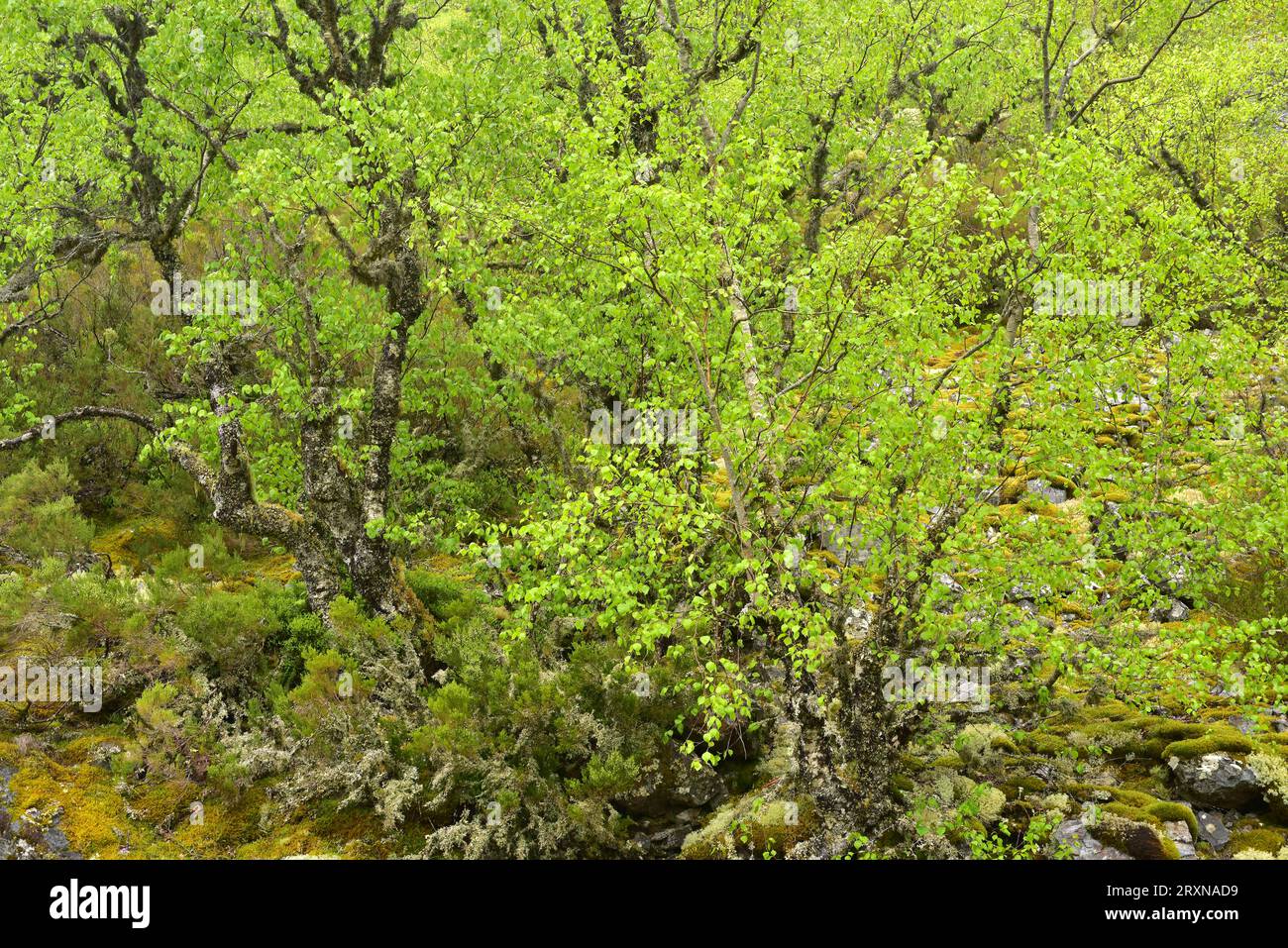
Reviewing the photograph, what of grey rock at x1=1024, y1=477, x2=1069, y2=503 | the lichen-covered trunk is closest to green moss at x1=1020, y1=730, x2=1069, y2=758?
the lichen-covered trunk

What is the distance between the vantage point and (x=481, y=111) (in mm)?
12078

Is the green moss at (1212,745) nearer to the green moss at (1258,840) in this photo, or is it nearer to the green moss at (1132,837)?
the green moss at (1258,840)

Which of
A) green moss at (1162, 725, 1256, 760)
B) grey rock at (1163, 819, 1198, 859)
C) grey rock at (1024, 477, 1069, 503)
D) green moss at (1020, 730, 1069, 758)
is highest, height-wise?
grey rock at (1024, 477, 1069, 503)

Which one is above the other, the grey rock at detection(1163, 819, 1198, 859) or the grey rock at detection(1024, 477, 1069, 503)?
the grey rock at detection(1024, 477, 1069, 503)

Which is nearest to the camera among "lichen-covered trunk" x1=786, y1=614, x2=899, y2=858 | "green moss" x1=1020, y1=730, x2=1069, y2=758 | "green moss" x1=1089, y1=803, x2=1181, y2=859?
"green moss" x1=1089, y1=803, x2=1181, y2=859

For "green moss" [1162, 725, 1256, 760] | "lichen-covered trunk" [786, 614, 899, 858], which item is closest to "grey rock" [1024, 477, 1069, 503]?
"green moss" [1162, 725, 1256, 760]

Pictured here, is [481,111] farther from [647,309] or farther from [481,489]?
[481,489]

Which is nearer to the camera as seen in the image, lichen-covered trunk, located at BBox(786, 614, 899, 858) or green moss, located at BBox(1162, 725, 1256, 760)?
lichen-covered trunk, located at BBox(786, 614, 899, 858)

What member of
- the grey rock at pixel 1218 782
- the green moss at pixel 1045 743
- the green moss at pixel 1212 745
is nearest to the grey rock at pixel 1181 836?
the grey rock at pixel 1218 782

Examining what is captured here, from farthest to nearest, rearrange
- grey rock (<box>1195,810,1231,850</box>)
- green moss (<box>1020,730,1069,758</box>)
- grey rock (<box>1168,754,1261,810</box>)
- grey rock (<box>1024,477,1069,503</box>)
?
1. grey rock (<box>1024,477,1069,503</box>)
2. green moss (<box>1020,730,1069,758</box>)
3. grey rock (<box>1168,754,1261,810</box>)
4. grey rock (<box>1195,810,1231,850</box>)

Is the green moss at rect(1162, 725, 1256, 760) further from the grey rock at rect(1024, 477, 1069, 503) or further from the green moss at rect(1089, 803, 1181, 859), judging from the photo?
the grey rock at rect(1024, 477, 1069, 503)

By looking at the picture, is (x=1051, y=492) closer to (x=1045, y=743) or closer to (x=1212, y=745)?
(x=1045, y=743)

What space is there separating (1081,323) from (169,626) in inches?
430

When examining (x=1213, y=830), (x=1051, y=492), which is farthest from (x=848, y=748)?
(x=1051, y=492)
